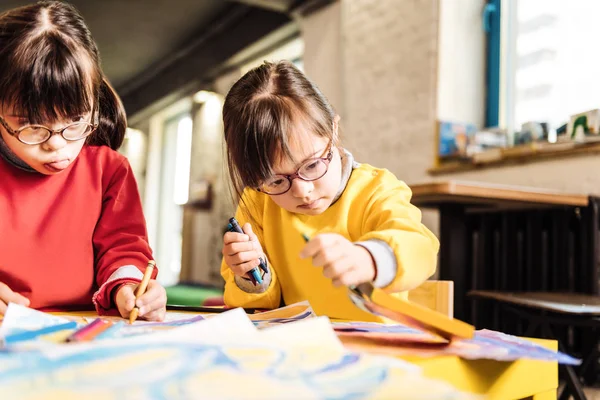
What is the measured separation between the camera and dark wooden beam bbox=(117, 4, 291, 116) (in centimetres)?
472

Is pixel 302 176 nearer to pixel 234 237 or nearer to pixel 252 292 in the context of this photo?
pixel 234 237

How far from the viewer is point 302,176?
735mm

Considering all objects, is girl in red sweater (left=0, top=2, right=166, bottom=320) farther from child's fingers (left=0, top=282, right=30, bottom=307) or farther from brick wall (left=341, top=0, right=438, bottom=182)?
brick wall (left=341, top=0, right=438, bottom=182)

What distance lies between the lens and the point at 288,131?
2.39ft

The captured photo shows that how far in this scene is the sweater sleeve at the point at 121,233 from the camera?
827 millimetres

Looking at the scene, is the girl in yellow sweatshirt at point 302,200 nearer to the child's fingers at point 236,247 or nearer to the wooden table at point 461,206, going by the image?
the child's fingers at point 236,247

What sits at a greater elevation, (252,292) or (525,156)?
(525,156)

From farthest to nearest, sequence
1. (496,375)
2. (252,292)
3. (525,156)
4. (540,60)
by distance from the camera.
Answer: (540,60) → (525,156) → (252,292) → (496,375)

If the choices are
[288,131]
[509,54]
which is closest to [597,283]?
[509,54]

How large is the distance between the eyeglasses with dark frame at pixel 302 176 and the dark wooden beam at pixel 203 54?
3826mm

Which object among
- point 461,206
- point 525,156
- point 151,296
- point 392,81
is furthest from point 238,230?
point 392,81

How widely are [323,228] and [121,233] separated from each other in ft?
1.03

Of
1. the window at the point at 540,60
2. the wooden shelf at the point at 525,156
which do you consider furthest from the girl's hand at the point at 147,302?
the window at the point at 540,60

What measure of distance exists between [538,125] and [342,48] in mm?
1525
